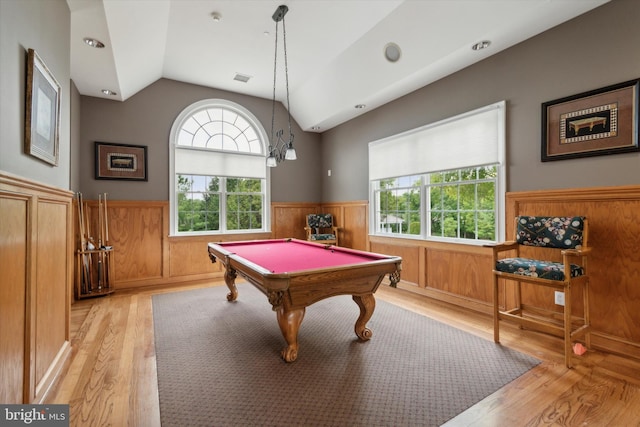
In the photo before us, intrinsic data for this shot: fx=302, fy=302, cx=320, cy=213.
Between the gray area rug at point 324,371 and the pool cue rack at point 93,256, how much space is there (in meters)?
1.48

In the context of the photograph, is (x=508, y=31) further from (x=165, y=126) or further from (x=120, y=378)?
(x=165, y=126)

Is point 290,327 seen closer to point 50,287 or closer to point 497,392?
point 497,392

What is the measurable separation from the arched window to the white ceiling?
2.25ft

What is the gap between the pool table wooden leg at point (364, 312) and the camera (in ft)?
8.49

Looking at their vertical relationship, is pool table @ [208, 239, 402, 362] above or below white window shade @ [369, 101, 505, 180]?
below

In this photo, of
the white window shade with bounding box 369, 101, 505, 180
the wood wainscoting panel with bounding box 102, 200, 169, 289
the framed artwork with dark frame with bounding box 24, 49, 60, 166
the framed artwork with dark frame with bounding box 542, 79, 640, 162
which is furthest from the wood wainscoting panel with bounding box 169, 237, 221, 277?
the framed artwork with dark frame with bounding box 542, 79, 640, 162

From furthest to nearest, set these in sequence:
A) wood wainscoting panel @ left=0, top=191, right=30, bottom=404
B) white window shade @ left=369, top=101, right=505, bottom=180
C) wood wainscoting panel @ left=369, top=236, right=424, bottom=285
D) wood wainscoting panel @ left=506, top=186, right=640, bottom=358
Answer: wood wainscoting panel @ left=369, top=236, right=424, bottom=285 < white window shade @ left=369, top=101, right=505, bottom=180 < wood wainscoting panel @ left=506, top=186, right=640, bottom=358 < wood wainscoting panel @ left=0, top=191, right=30, bottom=404

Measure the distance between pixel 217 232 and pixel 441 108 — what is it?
3884 millimetres

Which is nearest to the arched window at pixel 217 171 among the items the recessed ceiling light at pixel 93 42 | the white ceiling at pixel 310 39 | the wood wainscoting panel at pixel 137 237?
the wood wainscoting panel at pixel 137 237

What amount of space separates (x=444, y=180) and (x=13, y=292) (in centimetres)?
397

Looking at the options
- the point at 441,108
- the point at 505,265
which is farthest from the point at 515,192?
the point at 441,108

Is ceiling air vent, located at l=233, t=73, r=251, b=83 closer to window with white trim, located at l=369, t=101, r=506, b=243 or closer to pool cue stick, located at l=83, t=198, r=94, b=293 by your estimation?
window with white trim, located at l=369, t=101, r=506, b=243

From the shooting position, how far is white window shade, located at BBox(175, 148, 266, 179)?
16.1 feet

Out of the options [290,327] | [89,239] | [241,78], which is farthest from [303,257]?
[241,78]
